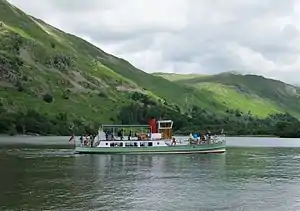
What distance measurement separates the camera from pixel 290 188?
67500 millimetres

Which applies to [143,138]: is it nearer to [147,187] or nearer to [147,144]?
[147,144]

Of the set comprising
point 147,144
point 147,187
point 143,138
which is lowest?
point 147,187

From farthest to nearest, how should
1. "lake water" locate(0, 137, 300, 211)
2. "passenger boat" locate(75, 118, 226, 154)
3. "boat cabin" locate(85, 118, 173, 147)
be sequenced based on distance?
1. "boat cabin" locate(85, 118, 173, 147)
2. "passenger boat" locate(75, 118, 226, 154)
3. "lake water" locate(0, 137, 300, 211)

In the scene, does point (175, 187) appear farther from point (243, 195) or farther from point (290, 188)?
point (290, 188)

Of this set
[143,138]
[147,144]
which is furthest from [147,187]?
[143,138]

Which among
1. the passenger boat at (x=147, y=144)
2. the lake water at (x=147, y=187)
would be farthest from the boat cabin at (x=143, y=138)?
the lake water at (x=147, y=187)

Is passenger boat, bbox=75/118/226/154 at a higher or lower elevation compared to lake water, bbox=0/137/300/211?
higher

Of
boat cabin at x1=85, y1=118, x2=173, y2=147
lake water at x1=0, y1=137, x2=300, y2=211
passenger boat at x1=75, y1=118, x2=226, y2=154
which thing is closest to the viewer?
lake water at x1=0, y1=137, x2=300, y2=211

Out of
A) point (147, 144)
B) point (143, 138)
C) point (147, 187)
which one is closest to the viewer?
point (147, 187)

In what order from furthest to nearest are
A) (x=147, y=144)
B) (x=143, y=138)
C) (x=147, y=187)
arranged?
(x=143, y=138) < (x=147, y=144) < (x=147, y=187)

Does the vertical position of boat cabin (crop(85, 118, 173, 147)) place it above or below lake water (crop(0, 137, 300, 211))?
above

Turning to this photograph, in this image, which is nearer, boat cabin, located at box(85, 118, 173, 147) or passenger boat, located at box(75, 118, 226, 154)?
passenger boat, located at box(75, 118, 226, 154)

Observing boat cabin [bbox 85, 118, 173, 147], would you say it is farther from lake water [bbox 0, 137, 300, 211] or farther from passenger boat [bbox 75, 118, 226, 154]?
lake water [bbox 0, 137, 300, 211]

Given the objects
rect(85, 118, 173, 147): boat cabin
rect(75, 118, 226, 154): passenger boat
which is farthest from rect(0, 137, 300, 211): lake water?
rect(85, 118, 173, 147): boat cabin
